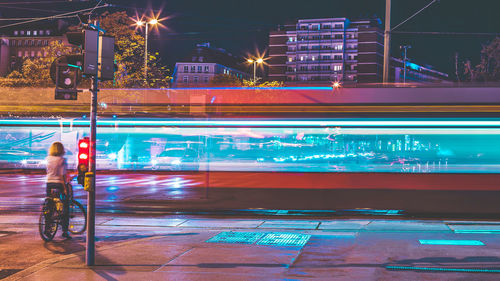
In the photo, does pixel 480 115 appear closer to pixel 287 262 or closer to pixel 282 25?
pixel 287 262

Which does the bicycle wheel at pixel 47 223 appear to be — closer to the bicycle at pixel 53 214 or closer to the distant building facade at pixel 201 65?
the bicycle at pixel 53 214

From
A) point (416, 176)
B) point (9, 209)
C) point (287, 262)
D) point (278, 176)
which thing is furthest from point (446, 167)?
point (9, 209)

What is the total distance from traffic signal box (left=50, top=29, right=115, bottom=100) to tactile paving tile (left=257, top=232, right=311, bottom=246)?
12.1 ft

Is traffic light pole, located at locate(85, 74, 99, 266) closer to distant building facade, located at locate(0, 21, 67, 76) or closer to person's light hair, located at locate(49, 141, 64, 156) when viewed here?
person's light hair, located at locate(49, 141, 64, 156)

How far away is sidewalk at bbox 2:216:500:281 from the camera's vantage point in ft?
21.2

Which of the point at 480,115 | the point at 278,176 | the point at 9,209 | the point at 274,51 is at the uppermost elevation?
the point at 274,51

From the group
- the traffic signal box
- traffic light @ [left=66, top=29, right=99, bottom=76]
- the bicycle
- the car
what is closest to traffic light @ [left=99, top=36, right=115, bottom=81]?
the traffic signal box

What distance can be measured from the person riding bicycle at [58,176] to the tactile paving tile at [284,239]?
3.47 m

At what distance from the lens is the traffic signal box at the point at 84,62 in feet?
22.0

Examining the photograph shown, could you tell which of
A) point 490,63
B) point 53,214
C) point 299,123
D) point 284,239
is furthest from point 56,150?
point 490,63

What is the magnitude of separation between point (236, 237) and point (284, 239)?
2.80 feet

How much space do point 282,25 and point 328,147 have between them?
4014 inches

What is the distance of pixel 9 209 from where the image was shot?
12953 mm

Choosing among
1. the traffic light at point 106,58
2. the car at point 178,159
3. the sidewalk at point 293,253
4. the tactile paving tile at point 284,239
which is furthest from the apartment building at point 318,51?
the traffic light at point 106,58
